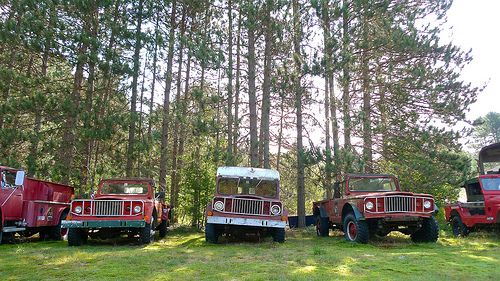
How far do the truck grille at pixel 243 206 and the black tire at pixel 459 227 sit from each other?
19.8 ft

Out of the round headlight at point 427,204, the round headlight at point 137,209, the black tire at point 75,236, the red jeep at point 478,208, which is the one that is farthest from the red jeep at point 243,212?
the red jeep at point 478,208

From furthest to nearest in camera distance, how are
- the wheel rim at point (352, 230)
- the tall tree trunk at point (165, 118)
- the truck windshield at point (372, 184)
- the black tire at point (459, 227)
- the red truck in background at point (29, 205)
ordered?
the tall tree trunk at point (165, 118) → the truck windshield at point (372, 184) → the black tire at point (459, 227) → the wheel rim at point (352, 230) → the red truck in background at point (29, 205)

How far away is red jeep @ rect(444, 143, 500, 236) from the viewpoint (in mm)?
9922

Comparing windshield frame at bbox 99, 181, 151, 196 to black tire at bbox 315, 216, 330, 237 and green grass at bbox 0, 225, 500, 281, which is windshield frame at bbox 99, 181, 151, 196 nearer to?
green grass at bbox 0, 225, 500, 281

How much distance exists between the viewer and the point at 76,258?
6766 mm

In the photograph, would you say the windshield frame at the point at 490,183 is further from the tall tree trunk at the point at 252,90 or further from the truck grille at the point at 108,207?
the truck grille at the point at 108,207

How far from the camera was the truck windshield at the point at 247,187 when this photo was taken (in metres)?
10.6

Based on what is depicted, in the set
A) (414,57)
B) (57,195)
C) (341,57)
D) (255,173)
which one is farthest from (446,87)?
(57,195)

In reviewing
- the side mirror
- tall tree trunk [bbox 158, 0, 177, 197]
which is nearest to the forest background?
tall tree trunk [bbox 158, 0, 177, 197]

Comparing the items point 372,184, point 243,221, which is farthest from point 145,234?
point 372,184

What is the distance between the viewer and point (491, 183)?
35.1 ft

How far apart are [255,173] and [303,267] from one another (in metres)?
5.23

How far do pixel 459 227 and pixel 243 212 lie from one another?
7252mm

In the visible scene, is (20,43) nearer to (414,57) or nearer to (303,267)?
(303,267)
